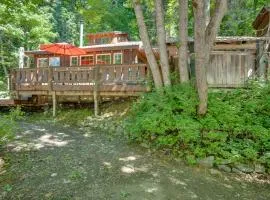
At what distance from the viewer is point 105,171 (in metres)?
7.00

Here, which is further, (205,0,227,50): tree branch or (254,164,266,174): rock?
(205,0,227,50): tree branch

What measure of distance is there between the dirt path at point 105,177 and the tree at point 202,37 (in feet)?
6.84

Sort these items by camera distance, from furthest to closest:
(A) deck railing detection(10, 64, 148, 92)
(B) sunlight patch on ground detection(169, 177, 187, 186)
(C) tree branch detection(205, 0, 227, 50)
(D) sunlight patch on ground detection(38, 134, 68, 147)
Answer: (A) deck railing detection(10, 64, 148, 92)
(D) sunlight patch on ground detection(38, 134, 68, 147)
(C) tree branch detection(205, 0, 227, 50)
(B) sunlight patch on ground detection(169, 177, 187, 186)

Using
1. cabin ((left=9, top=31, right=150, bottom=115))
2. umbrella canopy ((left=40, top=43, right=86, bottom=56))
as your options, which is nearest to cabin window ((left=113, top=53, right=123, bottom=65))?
umbrella canopy ((left=40, top=43, right=86, bottom=56))

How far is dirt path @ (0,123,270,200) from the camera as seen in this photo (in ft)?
19.9

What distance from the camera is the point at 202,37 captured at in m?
7.79

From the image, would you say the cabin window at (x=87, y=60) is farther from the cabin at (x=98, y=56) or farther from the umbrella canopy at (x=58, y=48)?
the umbrella canopy at (x=58, y=48)

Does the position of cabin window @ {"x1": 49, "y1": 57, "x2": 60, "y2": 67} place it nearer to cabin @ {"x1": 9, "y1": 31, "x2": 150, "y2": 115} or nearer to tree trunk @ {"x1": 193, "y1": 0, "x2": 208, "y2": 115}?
cabin @ {"x1": 9, "y1": 31, "x2": 150, "y2": 115}

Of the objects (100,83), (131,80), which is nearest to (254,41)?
(131,80)

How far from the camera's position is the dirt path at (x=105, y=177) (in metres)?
6.07

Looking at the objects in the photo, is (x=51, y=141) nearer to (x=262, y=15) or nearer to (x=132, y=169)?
(x=132, y=169)

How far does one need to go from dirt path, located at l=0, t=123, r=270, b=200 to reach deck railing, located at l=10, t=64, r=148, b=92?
3326 millimetres

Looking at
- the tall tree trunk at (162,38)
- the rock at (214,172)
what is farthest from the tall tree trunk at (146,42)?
the rock at (214,172)

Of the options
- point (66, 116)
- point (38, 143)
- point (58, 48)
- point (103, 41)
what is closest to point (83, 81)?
Result: point (66, 116)
